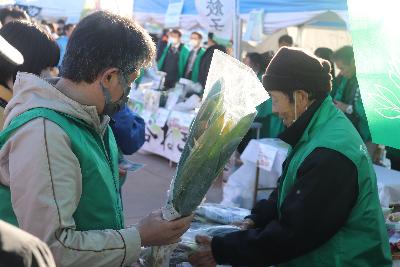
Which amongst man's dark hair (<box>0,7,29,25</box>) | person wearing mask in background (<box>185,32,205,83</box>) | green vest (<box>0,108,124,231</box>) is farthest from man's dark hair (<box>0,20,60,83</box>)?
person wearing mask in background (<box>185,32,205,83</box>)

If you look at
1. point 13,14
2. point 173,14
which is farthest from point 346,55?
point 13,14

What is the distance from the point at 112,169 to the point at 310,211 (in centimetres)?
80

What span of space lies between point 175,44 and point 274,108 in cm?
1095

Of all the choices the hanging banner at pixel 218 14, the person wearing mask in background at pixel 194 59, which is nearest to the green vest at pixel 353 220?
the hanging banner at pixel 218 14

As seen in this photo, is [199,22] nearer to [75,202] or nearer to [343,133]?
[343,133]

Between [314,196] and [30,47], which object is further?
[30,47]

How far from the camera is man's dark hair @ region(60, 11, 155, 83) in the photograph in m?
1.64

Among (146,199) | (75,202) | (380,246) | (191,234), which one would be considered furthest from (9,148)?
(146,199)

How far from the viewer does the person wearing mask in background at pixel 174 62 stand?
12.3 m

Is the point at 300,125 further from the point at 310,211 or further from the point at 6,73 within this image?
the point at 6,73

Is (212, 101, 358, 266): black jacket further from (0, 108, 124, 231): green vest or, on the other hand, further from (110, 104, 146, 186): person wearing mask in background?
(110, 104, 146, 186): person wearing mask in background

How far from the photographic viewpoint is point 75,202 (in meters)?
1.52

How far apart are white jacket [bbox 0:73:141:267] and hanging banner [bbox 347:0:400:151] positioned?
3.80 feet

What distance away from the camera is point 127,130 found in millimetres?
3111
